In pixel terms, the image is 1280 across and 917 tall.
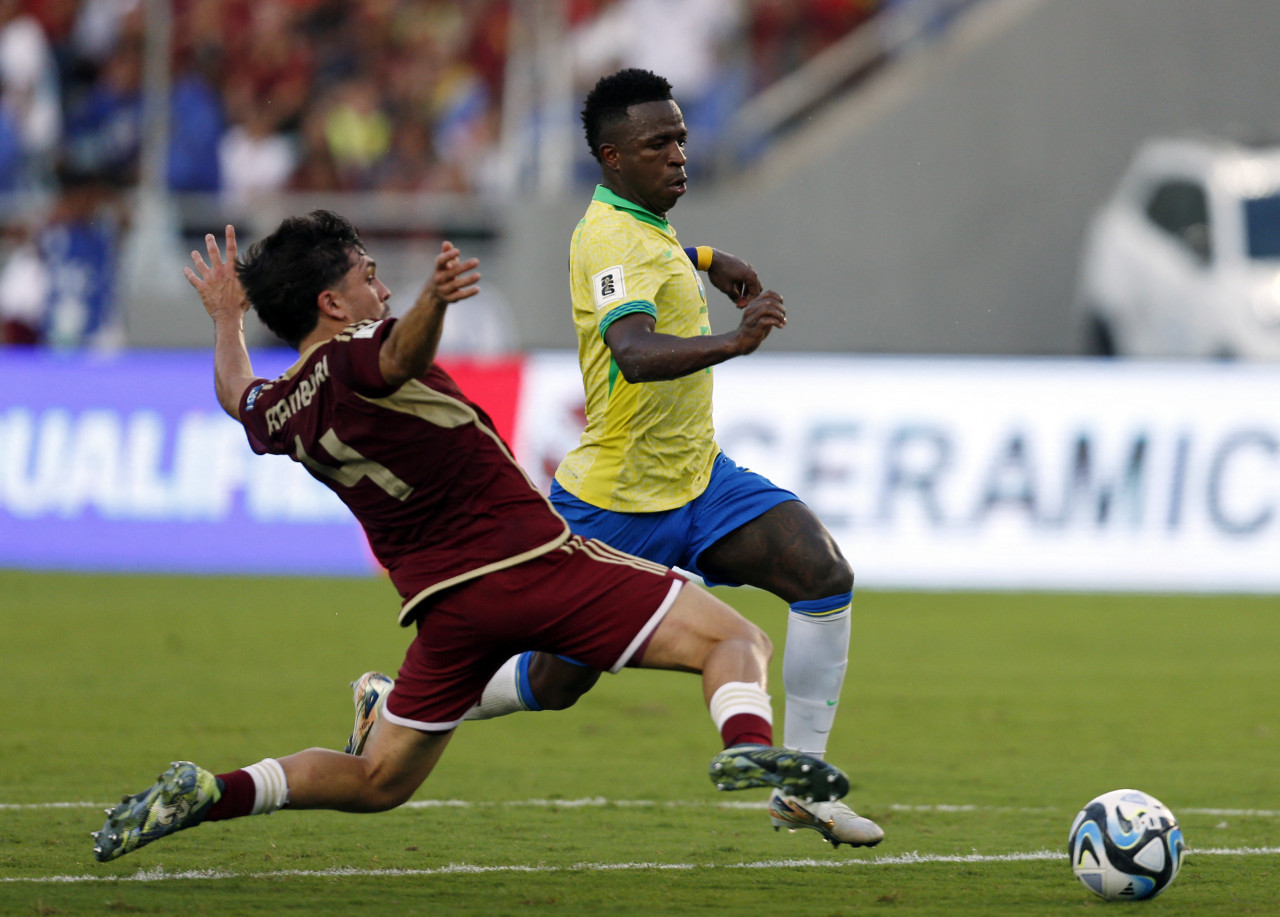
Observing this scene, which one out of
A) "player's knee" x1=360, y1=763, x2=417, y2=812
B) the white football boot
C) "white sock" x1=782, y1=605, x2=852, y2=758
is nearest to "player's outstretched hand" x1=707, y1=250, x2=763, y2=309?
"white sock" x1=782, y1=605, x2=852, y2=758

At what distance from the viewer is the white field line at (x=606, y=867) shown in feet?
16.8

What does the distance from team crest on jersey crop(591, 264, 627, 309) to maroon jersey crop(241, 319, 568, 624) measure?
54cm

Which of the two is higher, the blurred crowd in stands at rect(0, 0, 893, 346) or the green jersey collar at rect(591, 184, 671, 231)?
the blurred crowd in stands at rect(0, 0, 893, 346)

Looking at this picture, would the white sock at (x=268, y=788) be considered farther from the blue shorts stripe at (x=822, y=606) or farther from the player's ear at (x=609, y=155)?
the player's ear at (x=609, y=155)

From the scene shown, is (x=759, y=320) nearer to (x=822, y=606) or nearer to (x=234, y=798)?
(x=822, y=606)

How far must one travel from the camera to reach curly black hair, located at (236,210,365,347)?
500 centimetres

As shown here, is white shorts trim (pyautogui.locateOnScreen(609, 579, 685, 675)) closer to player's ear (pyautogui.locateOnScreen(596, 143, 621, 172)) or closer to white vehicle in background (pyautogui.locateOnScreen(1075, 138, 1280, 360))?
player's ear (pyautogui.locateOnScreen(596, 143, 621, 172))

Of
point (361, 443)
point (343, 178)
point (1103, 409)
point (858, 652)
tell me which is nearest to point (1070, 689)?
point (858, 652)

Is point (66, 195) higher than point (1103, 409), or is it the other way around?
point (66, 195)

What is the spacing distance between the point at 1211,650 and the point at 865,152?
9.40 metres

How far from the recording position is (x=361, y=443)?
480 centimetres

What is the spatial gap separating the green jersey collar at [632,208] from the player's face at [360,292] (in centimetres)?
80

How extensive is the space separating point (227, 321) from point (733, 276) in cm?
166

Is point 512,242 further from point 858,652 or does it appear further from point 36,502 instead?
point 858,652
